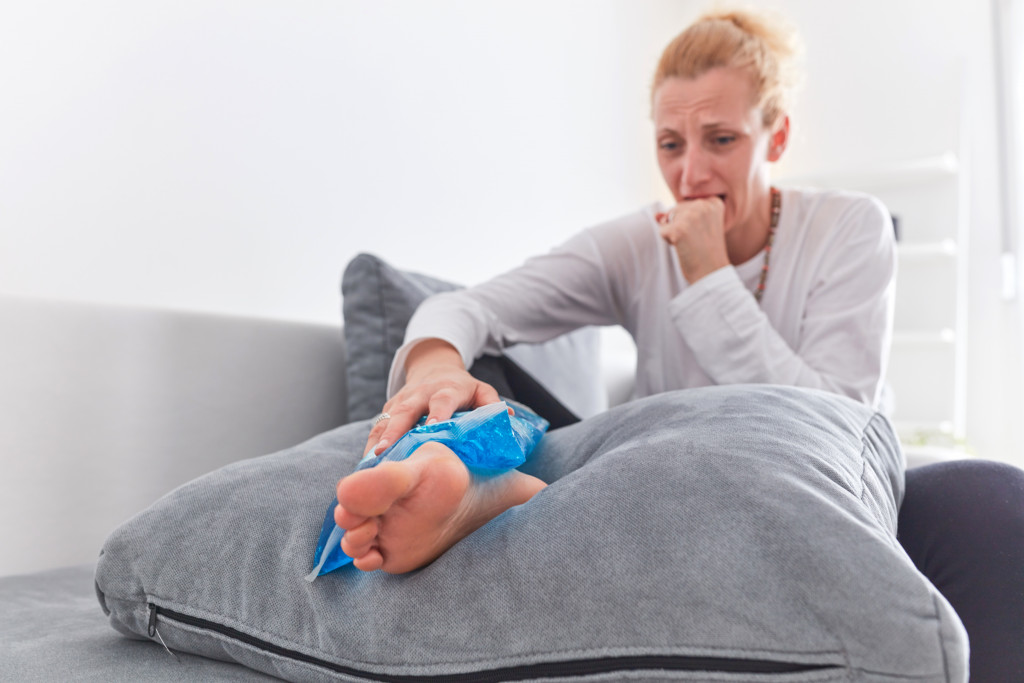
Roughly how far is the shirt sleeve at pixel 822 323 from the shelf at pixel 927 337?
2.00m

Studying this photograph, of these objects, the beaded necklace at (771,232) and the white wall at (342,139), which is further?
the beaded necklace at (771,232)

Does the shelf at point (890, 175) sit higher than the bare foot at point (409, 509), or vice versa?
the bare foot at point (409, 509)

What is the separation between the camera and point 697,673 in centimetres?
46

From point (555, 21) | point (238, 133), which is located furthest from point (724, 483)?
point (555, 21)

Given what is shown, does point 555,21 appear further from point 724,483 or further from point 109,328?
point 724,483

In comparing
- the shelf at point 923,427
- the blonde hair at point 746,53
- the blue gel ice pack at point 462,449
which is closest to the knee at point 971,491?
the blue gel ice pack at point 462,449

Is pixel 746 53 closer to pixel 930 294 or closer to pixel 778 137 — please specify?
pixel 778 137

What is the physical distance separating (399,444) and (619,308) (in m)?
0.86

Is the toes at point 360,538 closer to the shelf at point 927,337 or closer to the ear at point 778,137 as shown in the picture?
the ear at point 778,137

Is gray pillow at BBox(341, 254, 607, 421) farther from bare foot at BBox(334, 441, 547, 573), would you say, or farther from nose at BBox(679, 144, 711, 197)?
bare foot at BBox(334, 441, 547, 573)

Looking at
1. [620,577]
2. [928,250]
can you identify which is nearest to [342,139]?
[620,577]

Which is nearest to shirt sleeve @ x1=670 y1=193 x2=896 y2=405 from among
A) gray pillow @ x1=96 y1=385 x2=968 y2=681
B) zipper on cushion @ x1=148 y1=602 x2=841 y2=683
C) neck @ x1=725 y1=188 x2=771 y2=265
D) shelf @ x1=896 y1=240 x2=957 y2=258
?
neck @ x1=725 y1=188 x2=771 y2=265

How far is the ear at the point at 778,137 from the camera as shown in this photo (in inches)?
53.2

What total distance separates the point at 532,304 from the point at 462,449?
0.68 m
